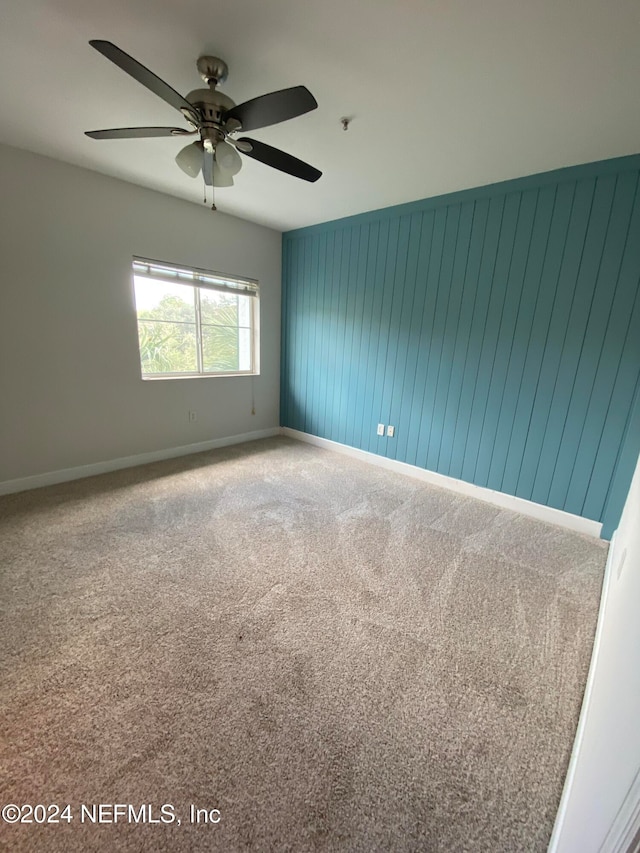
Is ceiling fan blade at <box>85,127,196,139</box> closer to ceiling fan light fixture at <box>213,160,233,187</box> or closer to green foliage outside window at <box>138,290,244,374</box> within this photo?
ceiling fan light fixture at <box>213,160,233,187</box>

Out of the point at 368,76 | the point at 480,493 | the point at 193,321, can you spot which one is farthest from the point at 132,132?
the point at 480,493

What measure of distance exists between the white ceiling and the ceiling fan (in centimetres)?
18

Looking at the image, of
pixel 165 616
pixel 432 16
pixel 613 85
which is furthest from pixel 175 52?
pixel 165 616

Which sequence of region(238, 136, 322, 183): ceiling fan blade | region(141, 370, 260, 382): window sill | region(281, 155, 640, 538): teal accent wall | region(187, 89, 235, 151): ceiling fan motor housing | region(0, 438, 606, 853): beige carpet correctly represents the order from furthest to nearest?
region(141, 370, 260, 382): window sill, region(281, 155, 640, 538): teal accent wall, region(238, 136, 322, 183): ceiling fan blade, region(187, 89, 235, 151): ceiling fan motor housing, region(0, 438, 606, 853): beige carpet

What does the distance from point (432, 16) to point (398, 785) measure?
2652mm

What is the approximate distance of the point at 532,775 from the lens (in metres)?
1.10

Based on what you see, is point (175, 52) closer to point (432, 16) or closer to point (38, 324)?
point (432, 16)

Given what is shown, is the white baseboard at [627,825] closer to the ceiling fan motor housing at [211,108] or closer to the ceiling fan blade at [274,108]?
the ceiling fan blade at [274,108]

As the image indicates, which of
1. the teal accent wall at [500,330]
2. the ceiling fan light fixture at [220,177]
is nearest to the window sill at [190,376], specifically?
the teal accent wall at [500,330]

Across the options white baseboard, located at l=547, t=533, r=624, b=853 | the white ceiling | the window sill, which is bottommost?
white baseboard, located at l=547, t=533, r=624, b=853

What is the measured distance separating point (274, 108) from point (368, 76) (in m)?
0.56

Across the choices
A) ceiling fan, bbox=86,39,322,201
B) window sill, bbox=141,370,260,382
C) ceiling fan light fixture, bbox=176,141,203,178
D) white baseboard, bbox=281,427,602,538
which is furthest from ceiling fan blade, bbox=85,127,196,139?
white baseboard, bbox=281,427,602,538

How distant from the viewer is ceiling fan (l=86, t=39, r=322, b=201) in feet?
4.33

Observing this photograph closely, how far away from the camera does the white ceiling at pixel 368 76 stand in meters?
1.31
